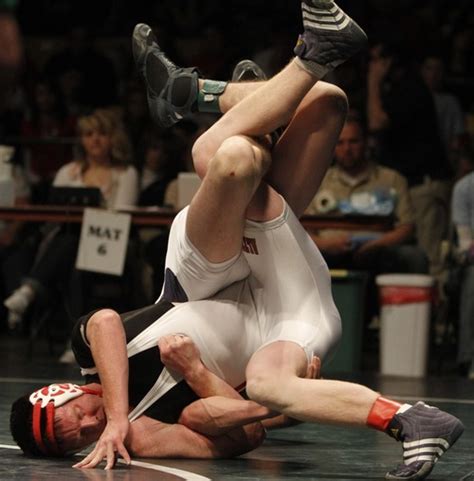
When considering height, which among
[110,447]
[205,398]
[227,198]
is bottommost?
[110,447]

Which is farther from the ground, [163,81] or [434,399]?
[163,81]

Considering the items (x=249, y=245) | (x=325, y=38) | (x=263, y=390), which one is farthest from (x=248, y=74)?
(x=263, y=390)

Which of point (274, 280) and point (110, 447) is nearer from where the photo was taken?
point (110, 447)

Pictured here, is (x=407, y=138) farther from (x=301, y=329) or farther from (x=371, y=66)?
(x=301, y=329)

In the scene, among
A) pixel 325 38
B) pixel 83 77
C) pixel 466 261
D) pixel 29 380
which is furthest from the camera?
pixel 83 77

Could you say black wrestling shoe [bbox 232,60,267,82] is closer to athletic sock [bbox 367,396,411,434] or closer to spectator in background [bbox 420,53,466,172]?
athletic sock [bbox 367,396,411,434]

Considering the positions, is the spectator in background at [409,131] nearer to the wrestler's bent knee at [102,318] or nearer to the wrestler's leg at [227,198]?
the wrestler's leg at [227,198]

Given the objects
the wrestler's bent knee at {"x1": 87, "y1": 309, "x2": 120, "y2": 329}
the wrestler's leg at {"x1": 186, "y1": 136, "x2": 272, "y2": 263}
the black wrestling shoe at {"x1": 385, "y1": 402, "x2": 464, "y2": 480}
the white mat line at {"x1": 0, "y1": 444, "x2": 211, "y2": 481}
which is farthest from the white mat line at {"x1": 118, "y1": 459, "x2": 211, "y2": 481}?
the wrestler's leg at {"x1": 186, "y1": 136, "x2": 272, "y2": 263}

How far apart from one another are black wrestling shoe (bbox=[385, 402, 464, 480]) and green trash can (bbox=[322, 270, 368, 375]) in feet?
11.4

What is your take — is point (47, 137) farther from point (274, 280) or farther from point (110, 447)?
point (110, 447)

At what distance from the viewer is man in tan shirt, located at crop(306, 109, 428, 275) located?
25.5 ft

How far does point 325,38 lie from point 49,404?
139cm

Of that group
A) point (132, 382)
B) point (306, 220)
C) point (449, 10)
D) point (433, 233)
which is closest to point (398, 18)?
point (449, 10)

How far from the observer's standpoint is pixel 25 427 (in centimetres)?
437
